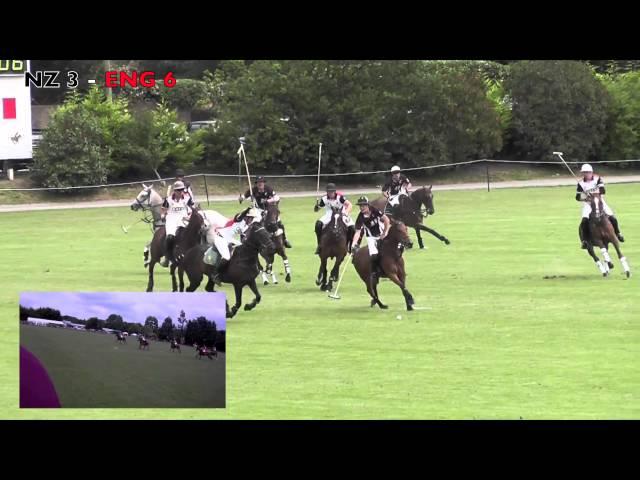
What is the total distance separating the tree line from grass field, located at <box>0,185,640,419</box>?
57.6 ft

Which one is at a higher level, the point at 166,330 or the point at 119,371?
the point at 166,330

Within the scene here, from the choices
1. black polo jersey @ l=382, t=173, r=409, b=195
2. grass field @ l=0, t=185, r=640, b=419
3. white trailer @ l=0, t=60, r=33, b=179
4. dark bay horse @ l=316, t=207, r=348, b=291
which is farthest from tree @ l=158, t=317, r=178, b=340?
white trailer @ l=0, t=60, r=33, b=179

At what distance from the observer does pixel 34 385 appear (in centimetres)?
1219

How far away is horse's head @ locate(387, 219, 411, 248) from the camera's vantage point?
78.8 feet

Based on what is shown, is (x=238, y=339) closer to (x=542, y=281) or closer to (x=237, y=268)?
(x=237, y=268)

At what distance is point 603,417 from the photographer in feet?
51.0

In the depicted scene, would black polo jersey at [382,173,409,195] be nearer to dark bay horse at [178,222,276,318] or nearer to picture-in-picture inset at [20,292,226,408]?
dark bay horse at [178,222,276,318]

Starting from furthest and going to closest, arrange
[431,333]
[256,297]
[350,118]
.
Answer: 1. [350,118]
2. [256,297]
3. [431,333]

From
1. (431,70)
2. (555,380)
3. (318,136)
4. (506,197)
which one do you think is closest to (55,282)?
(555,380)

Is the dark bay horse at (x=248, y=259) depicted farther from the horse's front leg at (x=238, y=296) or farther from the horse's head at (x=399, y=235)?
the horse's head at (x=399, y=235)

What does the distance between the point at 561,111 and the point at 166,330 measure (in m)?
51.1

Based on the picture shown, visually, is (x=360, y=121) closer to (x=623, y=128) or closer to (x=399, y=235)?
(x=623, y=128)

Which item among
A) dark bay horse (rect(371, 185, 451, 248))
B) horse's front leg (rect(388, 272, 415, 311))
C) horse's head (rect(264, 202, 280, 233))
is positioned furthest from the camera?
dark bay horse (rect(371, 185, 451, 248))

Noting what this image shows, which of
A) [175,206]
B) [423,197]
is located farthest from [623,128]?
[175,206]
